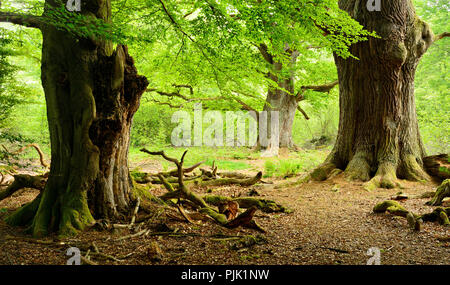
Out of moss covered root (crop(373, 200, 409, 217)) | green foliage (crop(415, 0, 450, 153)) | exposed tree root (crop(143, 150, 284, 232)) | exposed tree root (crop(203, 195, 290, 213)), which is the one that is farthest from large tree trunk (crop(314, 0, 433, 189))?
green foliage (crop(415, 0, 450, 153))

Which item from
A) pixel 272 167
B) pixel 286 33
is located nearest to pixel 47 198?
pixel 286 33

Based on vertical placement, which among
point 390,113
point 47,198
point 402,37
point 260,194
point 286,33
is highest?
point 402,37

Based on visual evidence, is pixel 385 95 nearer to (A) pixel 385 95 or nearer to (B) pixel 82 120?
(A) pixel 385 95

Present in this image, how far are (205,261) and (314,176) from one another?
5.62m

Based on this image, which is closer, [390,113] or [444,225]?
Answer: [444,225]

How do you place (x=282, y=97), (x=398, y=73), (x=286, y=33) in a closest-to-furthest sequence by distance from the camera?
(x=286, y=33), (x=398, y=73), (x=282, y=97)

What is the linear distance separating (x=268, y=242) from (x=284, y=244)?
184 millimetres

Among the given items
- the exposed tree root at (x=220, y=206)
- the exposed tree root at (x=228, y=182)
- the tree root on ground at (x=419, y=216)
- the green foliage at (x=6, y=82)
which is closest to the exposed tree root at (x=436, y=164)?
the tree root on ground at (x=419, y=216)

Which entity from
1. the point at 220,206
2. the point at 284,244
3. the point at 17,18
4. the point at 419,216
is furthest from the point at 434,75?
the point at 17,18

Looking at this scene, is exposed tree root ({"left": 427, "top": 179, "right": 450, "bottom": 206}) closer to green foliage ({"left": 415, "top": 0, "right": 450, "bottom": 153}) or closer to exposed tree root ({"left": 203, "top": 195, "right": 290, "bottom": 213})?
exposed tree root ({"left": 203, "top": 195, "right": 290, "bottom": 213})

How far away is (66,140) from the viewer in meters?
3.83

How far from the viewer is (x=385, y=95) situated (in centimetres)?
748

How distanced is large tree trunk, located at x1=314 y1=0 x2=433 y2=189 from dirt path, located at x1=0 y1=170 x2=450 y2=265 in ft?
→ 9.23

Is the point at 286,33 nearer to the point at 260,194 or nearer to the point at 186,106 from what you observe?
the point at 260,194
